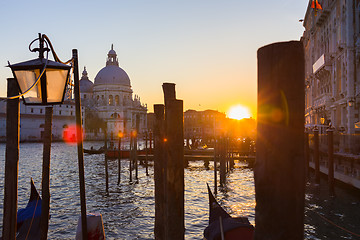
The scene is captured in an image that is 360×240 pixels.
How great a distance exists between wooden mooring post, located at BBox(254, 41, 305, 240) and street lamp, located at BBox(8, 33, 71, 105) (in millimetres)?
1928

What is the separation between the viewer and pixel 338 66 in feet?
63.4

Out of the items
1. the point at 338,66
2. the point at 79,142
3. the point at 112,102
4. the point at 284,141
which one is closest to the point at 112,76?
the point at 112,102

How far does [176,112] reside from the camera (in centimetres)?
375

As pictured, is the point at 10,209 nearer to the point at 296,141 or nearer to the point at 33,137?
the point at 296,141

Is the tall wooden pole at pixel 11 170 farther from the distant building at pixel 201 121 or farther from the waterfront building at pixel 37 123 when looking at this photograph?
the distant building at pixel 201 121

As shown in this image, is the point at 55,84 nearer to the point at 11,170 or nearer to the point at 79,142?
the point at 79,142

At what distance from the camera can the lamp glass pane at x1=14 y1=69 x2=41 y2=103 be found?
2927 mm

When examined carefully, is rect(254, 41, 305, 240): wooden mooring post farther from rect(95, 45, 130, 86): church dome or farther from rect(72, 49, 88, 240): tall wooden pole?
rect(95, 45, 130, 86): church dome

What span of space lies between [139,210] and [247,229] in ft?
17.0

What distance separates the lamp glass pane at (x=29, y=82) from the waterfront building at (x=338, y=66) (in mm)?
11757

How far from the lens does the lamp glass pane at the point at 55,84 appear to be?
3064 millimetres

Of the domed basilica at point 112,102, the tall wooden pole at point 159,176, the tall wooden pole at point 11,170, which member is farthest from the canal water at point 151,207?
the domed basilica at point 112,102

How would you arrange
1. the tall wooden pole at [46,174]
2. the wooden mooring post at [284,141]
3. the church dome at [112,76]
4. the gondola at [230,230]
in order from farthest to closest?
the church dome at [112,76] < the gondola at [230,230] < the tall wooden pole at [46,174] < the wooden mooring post at [284,141]

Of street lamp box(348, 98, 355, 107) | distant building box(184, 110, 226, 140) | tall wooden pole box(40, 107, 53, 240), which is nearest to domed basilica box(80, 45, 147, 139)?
distant building box(184, 110, 226, 140)
